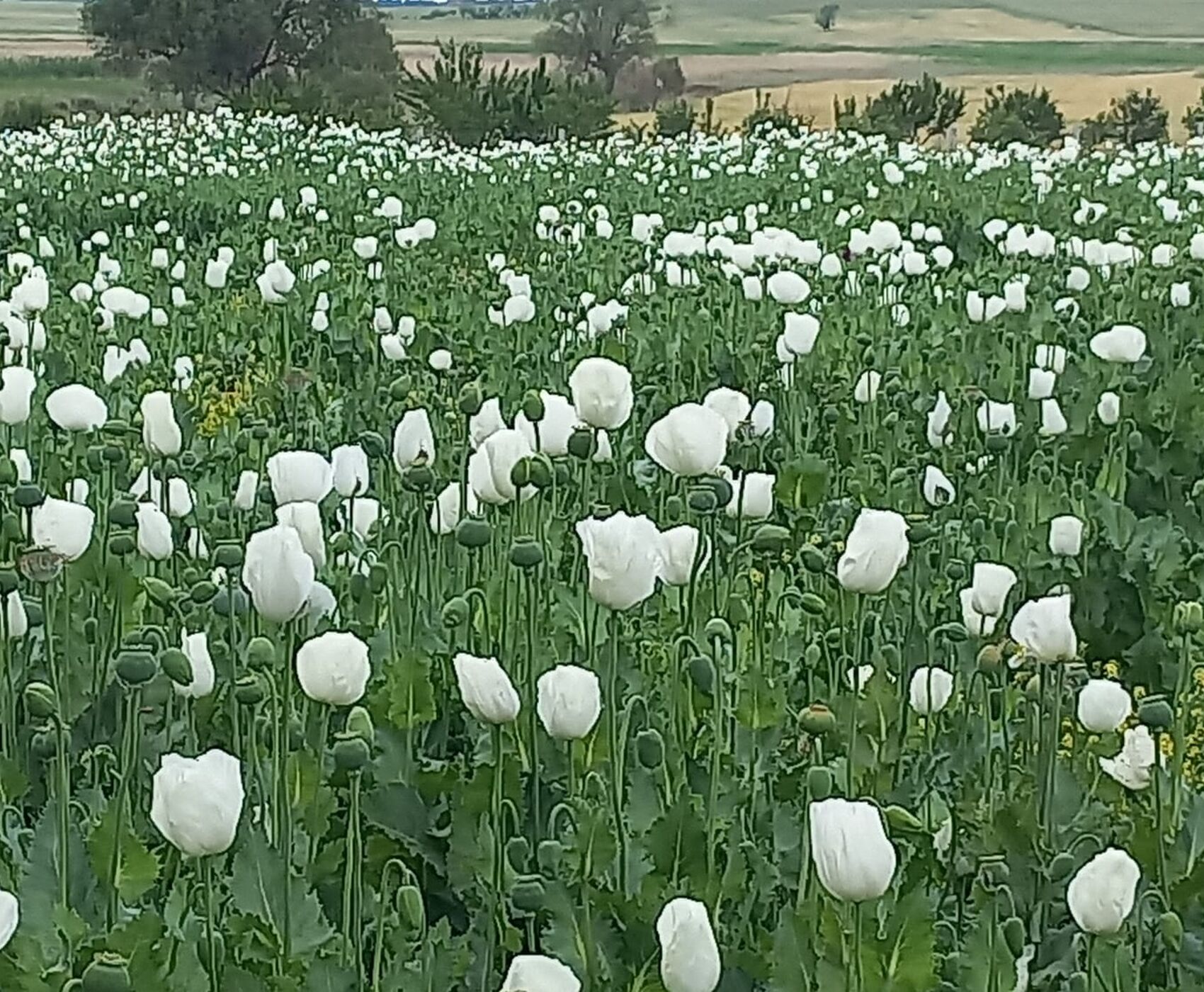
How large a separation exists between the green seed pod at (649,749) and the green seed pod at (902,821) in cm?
32

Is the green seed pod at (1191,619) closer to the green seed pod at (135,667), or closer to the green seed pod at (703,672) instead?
the green seed pod at (703,672)

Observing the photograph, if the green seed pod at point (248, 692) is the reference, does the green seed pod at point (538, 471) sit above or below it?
above

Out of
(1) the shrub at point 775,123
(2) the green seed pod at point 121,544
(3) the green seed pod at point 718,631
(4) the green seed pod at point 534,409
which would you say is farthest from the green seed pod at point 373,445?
(1) the shrub at point 775,123

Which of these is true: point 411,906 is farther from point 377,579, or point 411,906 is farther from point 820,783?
point 377,579

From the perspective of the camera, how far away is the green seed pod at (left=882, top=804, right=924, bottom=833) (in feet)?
7.30

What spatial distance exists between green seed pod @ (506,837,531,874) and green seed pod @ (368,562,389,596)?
94 cm

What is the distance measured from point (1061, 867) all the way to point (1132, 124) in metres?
27.7

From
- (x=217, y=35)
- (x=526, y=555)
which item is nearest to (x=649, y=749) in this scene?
(x=526, y=555)

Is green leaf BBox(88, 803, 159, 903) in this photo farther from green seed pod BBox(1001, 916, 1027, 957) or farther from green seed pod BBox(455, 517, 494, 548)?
green seed pod BBox(1001, 916, 1027, 957)

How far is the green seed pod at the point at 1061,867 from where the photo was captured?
7.22 feet

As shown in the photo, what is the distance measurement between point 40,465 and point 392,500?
2.91ft

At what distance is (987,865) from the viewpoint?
6.61ft

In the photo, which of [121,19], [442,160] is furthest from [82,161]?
[121,19]

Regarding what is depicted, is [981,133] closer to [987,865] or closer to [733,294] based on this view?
[733,294]
